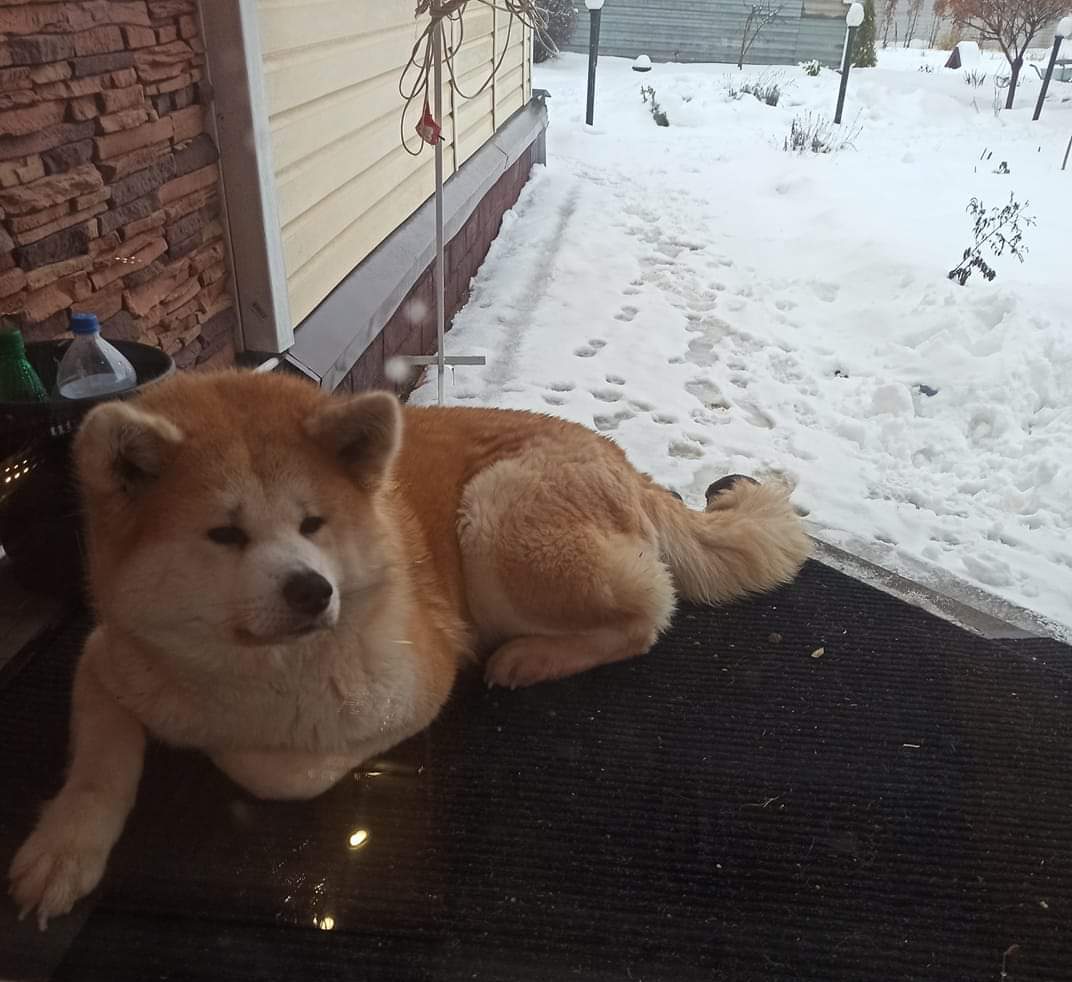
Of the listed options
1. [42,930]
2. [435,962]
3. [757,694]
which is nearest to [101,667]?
[42,930]

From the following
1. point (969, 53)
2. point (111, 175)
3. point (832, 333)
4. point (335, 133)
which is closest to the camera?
point (111, 175)

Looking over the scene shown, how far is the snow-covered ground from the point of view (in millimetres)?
3156

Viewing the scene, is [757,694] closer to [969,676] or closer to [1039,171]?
[969,676]

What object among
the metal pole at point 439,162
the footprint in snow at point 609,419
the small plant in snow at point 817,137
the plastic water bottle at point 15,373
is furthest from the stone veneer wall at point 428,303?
the small plant in snow at point 817,137

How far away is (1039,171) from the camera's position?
20.6 ft

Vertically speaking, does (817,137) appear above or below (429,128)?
below

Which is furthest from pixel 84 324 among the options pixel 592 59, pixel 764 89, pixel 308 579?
pixel 764 89

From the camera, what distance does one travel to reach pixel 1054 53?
6941 millimetres

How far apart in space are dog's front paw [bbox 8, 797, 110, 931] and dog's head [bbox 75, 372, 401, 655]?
1.10ft

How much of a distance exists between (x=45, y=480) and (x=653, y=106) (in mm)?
10184

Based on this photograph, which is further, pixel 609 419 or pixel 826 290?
pixel 826 290

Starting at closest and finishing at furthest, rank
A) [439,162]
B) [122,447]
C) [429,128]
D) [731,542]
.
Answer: [122,447]
[731,542]
[429,128]
[439,162]

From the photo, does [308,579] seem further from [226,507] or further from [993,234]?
[993,234]

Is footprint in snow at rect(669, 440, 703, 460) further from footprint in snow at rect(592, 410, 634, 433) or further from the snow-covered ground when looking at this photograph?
footprint in snow at rect(592, 410, 634, 433)
